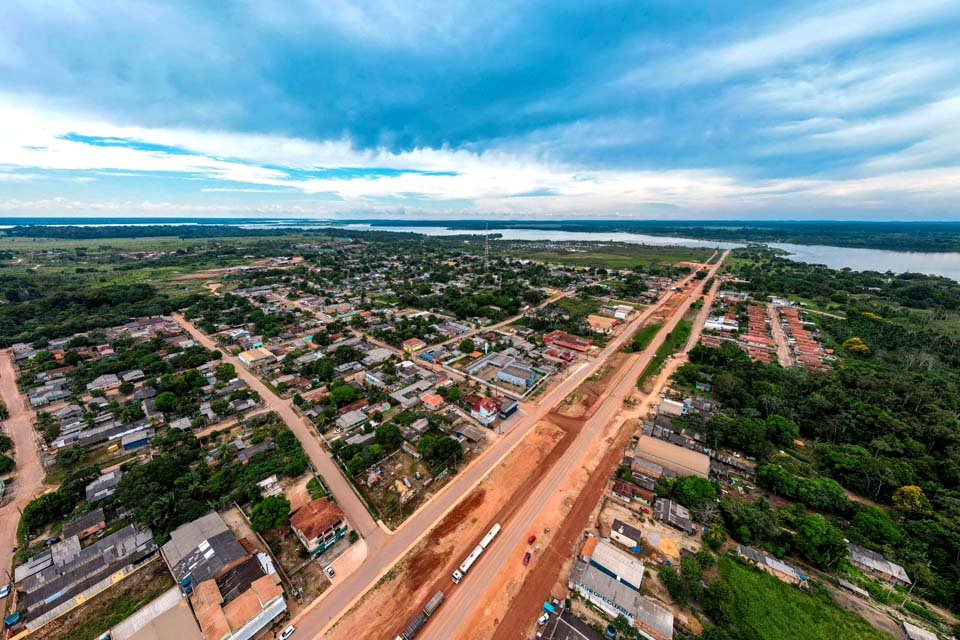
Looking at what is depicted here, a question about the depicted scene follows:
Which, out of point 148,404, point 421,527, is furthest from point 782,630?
point 148,404

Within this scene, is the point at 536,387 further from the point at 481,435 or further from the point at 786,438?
the point at 786,438

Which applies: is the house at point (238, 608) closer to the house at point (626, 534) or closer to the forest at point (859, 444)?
the house at point (626, 534)

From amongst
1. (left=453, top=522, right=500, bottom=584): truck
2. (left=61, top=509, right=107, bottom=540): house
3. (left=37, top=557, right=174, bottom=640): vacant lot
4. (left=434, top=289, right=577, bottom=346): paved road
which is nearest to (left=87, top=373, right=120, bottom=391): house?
(left=61, top=509, right=107, bottom=540): house

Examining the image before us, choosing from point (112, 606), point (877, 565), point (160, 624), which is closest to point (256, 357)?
point (112, 606)

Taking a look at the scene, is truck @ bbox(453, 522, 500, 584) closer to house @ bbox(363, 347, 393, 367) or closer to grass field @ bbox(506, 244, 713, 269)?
house @ bbox(363, 347, 393, 367)

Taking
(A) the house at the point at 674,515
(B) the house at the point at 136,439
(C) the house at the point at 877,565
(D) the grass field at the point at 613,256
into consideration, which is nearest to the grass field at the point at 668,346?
(A) the house at the point at 674,515
